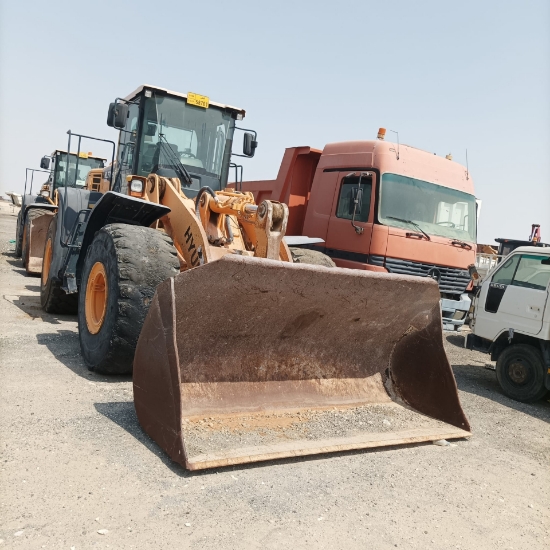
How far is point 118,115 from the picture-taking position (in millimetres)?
5934

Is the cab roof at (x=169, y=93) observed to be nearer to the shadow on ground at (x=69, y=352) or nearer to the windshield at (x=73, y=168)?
the shadow on ground at (x=69, y=352)

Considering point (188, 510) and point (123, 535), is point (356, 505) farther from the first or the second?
point (123, 535)

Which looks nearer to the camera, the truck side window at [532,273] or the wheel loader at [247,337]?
the wheel loader at [247,337]

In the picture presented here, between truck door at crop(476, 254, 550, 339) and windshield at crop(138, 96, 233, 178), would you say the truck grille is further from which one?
windshield at crop(138, 96, 233, 178)

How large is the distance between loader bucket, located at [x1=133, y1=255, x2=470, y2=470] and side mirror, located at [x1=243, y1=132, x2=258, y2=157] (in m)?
3.07

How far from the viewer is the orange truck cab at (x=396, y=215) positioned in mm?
8047

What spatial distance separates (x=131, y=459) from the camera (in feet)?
10.6

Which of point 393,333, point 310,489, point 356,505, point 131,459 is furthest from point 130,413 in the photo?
point 393,333

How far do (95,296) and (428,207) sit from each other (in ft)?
17.0

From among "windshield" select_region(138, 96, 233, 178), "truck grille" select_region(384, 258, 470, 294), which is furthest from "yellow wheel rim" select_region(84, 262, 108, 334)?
"truck grille" select_region(384, 258, 470, 294)

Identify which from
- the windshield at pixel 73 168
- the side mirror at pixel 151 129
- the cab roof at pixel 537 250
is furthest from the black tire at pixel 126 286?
the windshield at pixel 73 168

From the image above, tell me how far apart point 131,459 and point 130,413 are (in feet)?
2.31

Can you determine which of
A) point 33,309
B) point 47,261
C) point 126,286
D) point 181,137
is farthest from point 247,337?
point 47,261

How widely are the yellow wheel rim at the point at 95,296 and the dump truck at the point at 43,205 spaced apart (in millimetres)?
6295
